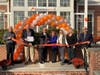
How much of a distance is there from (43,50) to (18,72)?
255cm

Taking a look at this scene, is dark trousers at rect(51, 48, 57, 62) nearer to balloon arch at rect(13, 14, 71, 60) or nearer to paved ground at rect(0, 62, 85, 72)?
paved ground at rect(0, 62, 85, 72)

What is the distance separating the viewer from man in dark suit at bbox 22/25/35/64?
19.2 m

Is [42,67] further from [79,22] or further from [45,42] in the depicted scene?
[79,22]

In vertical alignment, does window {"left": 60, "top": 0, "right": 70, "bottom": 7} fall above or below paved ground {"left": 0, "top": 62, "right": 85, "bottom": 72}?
above

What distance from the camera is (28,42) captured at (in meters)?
19.4

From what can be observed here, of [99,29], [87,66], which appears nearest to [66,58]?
[87,66]

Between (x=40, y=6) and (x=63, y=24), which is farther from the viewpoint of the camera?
(x=40, y=6)

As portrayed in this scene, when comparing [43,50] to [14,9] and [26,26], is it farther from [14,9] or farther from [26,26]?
[14,9]

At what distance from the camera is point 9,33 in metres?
19.0

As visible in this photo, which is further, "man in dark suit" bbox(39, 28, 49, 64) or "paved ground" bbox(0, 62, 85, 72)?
"man in dark suit" bbox(39, 28, 49, 64)

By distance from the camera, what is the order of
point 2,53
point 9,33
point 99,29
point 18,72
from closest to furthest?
point 18,72
point 9,33
point 2,53
point 99,29

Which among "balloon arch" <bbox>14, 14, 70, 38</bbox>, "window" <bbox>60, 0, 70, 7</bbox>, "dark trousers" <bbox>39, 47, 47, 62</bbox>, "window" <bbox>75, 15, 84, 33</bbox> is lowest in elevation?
"dark trousers" <bbox>39, 47, 47, 62</bbox>

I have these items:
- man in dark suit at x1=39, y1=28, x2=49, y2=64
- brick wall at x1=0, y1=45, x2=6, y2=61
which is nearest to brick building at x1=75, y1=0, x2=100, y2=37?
brick wall at x1=0, y1=45, x2=6, y2=61

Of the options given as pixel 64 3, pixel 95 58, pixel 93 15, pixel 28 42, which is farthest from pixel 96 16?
pixel 95 58
